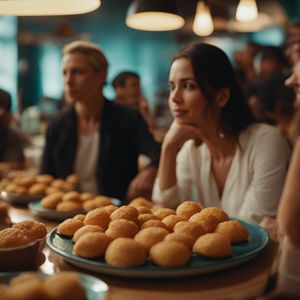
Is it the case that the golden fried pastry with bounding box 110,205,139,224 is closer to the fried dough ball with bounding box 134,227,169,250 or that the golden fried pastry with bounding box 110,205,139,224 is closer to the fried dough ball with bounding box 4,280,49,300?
the fried dough ball with bounding box 134,227,169,250

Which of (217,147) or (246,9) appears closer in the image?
(217,147)

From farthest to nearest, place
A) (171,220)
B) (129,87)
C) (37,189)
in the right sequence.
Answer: (129,87), (37,189), (171,220)

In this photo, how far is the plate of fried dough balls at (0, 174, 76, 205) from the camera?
197cm

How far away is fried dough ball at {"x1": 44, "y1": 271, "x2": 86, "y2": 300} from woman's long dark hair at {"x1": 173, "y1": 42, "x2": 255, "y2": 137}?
1.32 m

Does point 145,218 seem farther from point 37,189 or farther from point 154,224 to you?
point 37,189

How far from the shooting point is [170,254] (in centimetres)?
100

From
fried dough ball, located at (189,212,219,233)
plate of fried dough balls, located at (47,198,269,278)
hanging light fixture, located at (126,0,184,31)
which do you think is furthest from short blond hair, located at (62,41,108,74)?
fried dough ball, located at (189,212,219,233)

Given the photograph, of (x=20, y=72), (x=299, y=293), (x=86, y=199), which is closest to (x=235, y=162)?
(x=86, y=199)

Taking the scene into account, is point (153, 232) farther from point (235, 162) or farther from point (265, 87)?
point (265, 87)

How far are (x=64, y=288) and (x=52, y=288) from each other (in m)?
0.02

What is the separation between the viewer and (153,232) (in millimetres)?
1096

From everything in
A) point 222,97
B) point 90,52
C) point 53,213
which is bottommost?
point 53,213

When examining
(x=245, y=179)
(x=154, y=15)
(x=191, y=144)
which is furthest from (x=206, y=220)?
(x=154, y=15)

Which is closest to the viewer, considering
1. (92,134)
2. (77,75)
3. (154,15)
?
(77,75)
